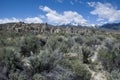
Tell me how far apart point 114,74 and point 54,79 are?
11.7 feet

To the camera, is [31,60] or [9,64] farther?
[31,60]

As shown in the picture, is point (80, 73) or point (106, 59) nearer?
point (80, 73)

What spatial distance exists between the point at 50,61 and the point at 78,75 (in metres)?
1.96

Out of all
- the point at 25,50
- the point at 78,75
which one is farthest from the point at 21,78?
the point at 25,50

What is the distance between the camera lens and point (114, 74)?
39.3ft

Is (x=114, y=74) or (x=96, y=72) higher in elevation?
(x=114, y=74)

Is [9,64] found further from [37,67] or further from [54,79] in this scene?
[54,79]

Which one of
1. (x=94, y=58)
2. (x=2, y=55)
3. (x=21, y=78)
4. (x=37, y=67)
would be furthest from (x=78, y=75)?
(x=94, y=58)

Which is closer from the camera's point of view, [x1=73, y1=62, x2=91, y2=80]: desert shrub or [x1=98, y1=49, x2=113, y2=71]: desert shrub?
[x1=73, y1=62, x2=91, y2=80]: desert shrub

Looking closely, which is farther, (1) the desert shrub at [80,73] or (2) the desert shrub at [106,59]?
(2) the desert shrub at [106,59]

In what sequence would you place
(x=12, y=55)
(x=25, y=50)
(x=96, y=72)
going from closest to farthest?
1. (x=12, y=55)
2. (x=96, y=72)
3. (x=25, y=50)

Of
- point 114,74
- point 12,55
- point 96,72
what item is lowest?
point 96,72

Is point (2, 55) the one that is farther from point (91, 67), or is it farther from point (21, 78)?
point (91, 67)

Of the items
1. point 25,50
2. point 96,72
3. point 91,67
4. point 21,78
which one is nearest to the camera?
point 21,78
